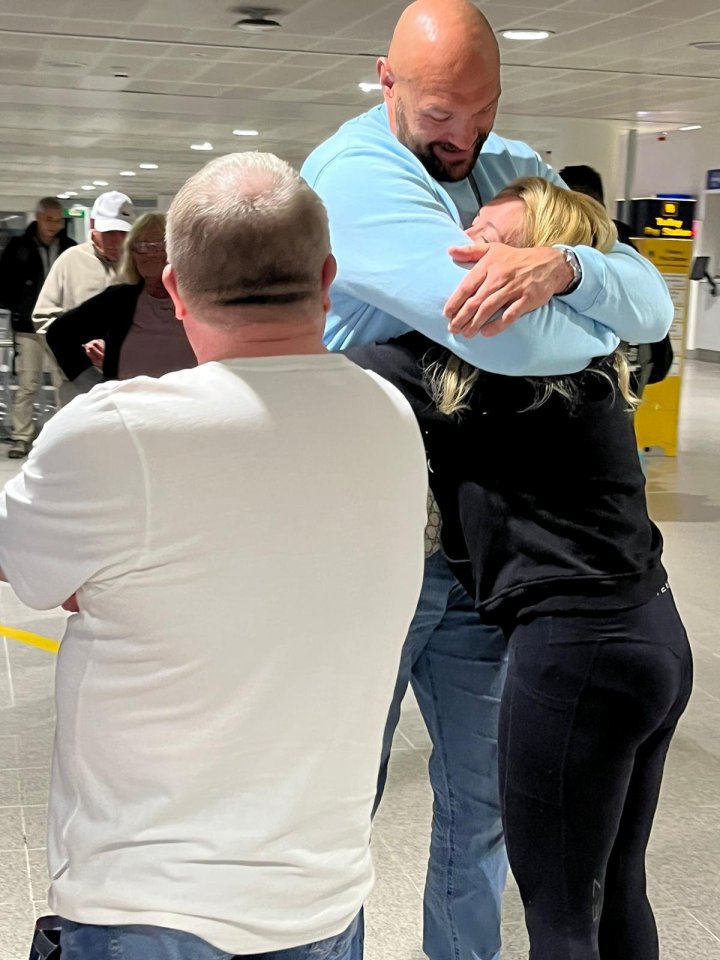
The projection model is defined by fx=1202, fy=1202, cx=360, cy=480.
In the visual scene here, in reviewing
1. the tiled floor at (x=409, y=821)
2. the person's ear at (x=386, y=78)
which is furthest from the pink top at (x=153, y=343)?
the person's ear at (x=386, y=78)

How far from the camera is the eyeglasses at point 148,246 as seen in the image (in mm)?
4488

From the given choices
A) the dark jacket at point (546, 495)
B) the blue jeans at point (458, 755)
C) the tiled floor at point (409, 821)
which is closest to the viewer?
the dark jacket at point (546, 495)

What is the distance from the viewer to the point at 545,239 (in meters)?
1.63

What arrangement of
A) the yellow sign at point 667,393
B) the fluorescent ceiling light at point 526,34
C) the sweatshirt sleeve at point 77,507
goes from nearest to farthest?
the sweatshirt sleeve at point 77,507, the fluorescent ceiling light at point 526,34, the yellow sign at point 667,393

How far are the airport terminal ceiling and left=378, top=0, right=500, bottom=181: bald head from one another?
6576mm

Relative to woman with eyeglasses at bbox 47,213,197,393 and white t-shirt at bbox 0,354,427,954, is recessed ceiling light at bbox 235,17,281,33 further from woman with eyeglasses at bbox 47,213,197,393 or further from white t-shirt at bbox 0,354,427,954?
white t-shirt at bbox 0,354,427,954

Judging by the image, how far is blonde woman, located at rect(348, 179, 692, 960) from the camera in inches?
62.9

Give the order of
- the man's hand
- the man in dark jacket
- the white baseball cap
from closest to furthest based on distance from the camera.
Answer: the man's hand, the white baseball cap, the man in dark jacket

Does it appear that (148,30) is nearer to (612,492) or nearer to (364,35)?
(364,35)

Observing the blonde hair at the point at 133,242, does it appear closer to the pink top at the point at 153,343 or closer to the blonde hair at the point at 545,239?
the pink top at the point at 153,343

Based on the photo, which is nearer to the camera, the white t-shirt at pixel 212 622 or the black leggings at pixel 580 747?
the white t-shirt at pixel 212 622

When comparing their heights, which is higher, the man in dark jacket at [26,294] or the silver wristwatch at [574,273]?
the silver wristwatch at [574,273]

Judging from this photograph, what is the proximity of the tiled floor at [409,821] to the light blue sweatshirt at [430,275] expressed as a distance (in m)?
1.56

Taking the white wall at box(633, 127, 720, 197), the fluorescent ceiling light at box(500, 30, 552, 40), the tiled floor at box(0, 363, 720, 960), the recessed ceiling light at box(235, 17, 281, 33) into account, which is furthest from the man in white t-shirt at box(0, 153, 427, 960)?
the white wall at box(633, 127, 720, 197)
